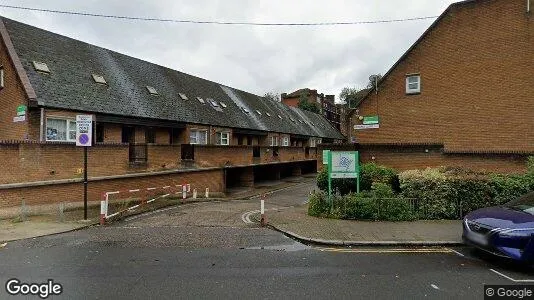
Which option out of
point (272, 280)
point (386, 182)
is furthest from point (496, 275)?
point (386, 182)

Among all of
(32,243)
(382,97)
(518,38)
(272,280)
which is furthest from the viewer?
(382,97)

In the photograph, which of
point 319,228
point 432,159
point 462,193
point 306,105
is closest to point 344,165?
point 319,228

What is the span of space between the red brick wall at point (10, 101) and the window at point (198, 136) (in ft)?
31.9

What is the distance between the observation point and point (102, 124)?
58.6ft

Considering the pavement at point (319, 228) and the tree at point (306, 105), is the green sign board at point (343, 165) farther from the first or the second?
the tree at point (306, 105)

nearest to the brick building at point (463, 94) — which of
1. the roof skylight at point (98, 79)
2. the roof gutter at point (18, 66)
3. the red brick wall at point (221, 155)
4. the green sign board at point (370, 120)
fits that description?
the green sign board at point (370, 120)

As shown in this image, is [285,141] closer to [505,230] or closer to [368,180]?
[368,180]

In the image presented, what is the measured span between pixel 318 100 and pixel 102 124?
5500 cm

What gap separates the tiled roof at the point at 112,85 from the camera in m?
16.5

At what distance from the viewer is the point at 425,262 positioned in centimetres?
701

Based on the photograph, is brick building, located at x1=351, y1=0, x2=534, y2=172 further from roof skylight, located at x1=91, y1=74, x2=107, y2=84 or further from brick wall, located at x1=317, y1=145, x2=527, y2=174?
roof skylight, located at x1=91, y1=74, x2=107, y2=84

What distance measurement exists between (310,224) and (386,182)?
4.12 meters

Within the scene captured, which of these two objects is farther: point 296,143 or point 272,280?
point 296,143

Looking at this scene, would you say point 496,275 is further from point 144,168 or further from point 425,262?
point 144,168
